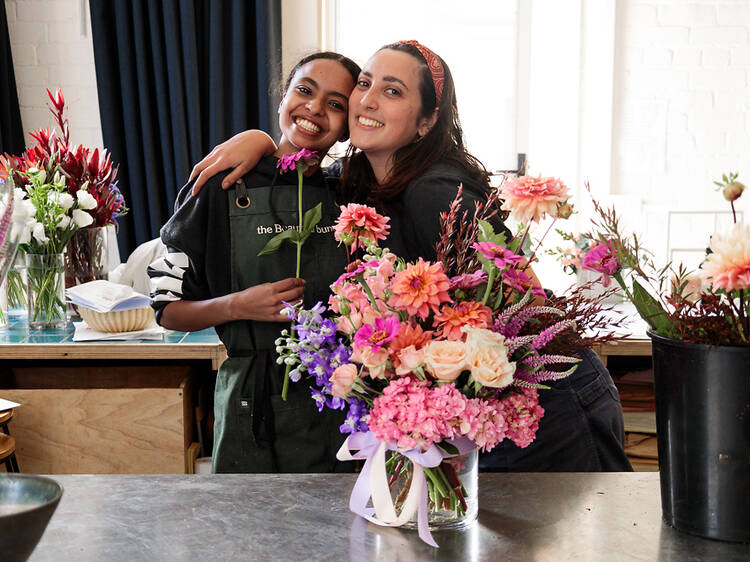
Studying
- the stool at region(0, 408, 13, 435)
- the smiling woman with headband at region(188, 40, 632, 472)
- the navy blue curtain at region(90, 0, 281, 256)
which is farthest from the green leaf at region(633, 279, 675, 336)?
the navy blue curtain at region(90, 0, 281, 256)

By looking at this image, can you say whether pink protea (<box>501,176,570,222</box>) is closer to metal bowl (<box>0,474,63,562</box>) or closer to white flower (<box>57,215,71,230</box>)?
metal bowl (<box>0,474,63,562</box>)

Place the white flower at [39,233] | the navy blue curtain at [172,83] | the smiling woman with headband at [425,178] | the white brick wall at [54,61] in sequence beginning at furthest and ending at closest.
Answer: the white brick wall at [54,61] → the navy blue curtain at [172,83] → the white flower at [39,233] → the smiling woman with headband at [425,178]

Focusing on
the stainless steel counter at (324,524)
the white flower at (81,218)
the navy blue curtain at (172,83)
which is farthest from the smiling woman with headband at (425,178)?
the navy blue curtain at (172,83)

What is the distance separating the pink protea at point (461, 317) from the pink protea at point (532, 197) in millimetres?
147

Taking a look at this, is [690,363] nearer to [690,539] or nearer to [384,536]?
[690,539]

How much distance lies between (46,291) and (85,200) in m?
0.30

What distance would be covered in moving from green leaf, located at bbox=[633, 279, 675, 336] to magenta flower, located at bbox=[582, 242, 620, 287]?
0.03 m

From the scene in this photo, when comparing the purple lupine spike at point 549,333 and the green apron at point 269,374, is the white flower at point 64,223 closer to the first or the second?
the green apron at point 269,374

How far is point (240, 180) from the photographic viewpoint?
1585mm

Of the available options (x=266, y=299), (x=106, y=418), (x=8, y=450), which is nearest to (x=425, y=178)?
(x=266, y=299)

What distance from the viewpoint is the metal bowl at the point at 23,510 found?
0.66 m

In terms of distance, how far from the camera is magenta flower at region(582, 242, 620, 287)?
3.00ft

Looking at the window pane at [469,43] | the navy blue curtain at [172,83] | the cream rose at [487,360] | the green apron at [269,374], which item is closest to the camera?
the cream rose at [487,360]

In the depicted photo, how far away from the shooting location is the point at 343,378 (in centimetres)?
89
